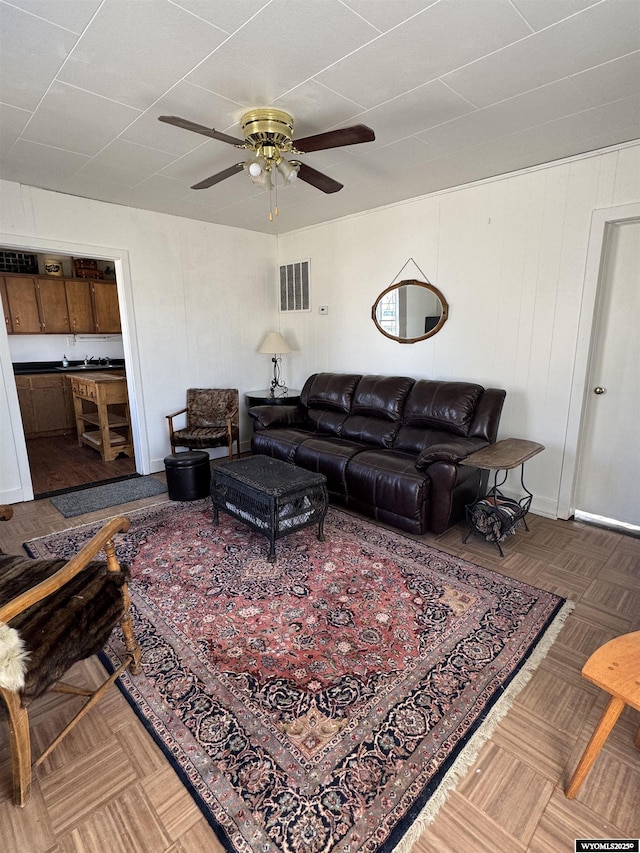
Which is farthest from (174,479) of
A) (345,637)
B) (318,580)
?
(345,637)

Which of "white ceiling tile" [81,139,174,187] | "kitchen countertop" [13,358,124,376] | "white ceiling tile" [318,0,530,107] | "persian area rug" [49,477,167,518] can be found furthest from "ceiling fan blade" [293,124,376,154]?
"kitchen countertop" [13,358,124,376]

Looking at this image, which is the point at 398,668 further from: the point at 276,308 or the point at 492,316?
the point at 276,308

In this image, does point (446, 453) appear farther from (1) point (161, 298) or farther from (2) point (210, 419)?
(1) point (161, 298)

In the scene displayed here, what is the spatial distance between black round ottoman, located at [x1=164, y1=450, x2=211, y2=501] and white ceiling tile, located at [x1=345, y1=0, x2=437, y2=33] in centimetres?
300

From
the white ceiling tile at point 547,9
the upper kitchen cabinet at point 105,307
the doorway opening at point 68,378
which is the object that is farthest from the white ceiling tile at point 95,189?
the white ceiling tile at point 547,9

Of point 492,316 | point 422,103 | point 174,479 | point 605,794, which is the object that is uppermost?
A: point 422,103

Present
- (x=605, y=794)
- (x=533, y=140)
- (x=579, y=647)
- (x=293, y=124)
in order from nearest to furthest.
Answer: (x=605, y=794) → (x=579, y=647) → (x=293, y=124) → (x=533, y=140)

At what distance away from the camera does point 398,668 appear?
184cm

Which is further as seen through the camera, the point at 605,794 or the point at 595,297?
the point at 595,297

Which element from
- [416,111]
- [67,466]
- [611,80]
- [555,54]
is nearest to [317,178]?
[416,111]

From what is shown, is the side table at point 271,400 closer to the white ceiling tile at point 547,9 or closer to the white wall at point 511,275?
the white wall at point 511,275

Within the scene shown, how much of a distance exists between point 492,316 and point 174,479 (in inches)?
118

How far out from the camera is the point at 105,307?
6.36m

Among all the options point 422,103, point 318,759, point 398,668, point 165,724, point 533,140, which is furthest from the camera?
point 533,140
